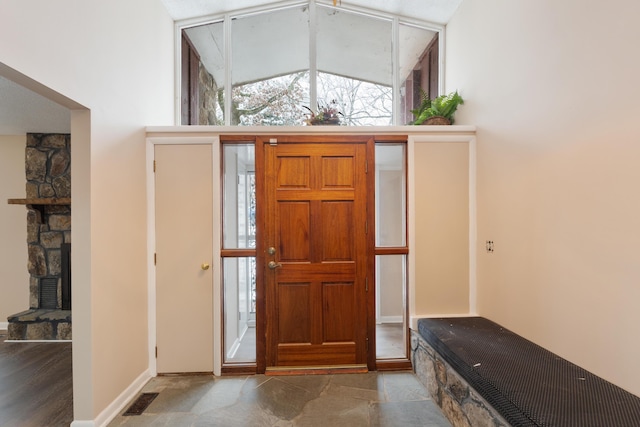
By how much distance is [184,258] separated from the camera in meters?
2.49

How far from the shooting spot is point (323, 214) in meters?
2.55

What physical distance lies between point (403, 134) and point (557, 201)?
1.27 metres

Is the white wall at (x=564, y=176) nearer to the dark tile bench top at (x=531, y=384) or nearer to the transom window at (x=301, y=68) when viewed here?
the dark tile bench top at (x=531, y=384)

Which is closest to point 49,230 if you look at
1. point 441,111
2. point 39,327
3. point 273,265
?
point 39,327

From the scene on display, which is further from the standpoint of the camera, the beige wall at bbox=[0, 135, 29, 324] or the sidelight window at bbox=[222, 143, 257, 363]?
the beige wall at bbox=[0, 135, 29, 324]

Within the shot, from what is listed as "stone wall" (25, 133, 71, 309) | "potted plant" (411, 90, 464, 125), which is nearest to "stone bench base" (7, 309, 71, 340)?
"stone wall" (25, 133, 71, 309)

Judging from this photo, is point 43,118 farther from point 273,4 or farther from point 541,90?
point 541,90

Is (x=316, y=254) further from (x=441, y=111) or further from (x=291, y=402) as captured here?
(x=441, y=111)

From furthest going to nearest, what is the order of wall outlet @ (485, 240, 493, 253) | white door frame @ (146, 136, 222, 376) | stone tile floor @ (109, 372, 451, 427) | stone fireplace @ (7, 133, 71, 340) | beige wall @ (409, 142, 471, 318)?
stone fireplace @ (7, 133, 71, 340) < beige wall @ (409, 142, 471, 318) < white door frame @ (146, 136, 222, 376) < wall outlet @ (485, 240, 493, 253) < stone tile floor @ (109, 372, 451, 427)

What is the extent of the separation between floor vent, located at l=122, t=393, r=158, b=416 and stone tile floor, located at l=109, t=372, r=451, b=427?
0.13 ft

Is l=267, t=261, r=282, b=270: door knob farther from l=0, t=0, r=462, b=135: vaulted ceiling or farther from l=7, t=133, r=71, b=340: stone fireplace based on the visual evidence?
l=7, t=133, r=71, b=340: stone fireplace

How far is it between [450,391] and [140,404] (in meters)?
2.26

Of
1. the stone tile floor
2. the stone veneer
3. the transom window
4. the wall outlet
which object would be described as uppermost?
the transom window

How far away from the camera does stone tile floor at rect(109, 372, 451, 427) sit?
1957 mm
